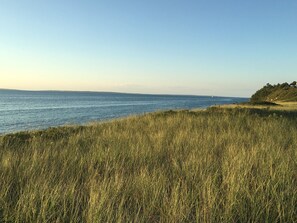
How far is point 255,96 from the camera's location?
86.4 metres

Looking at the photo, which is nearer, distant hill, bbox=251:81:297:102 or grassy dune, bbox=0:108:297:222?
grassy dune, bbox=0:108:297:222

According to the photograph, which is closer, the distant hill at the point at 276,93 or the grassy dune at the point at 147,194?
the grassy dune at the point at 147,194

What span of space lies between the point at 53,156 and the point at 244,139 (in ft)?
18.6

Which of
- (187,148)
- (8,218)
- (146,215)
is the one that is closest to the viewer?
(8,218)

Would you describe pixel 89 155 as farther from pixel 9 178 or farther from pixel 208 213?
pixel 208 213

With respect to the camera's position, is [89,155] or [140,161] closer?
[140,161]

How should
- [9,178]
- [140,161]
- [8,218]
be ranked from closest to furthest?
1. [8,218]
2. [9,178]
3. [140,161]

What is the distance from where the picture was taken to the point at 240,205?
4.07 m

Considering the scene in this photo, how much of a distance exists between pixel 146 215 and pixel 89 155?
3587mm

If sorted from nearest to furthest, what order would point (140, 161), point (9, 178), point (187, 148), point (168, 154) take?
1. point (9, 178)
2. point (140, 161)
3. point (168, 154)
4. point (187, 148)

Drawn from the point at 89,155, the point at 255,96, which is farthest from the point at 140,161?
the point at 255,96

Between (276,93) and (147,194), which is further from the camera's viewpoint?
(276,93)

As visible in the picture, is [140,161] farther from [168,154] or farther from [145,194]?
[145,194]

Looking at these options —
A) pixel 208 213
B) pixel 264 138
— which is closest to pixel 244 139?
pixel 264 138
